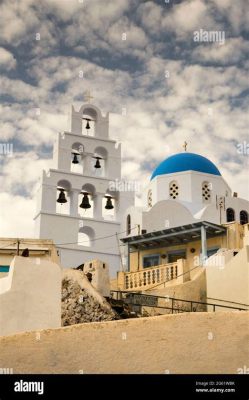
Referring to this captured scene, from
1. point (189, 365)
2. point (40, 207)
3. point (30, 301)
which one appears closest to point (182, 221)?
point (40, 207)

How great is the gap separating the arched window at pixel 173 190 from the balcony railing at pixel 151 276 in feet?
31.7

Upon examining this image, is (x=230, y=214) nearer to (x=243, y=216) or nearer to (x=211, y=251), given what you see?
(x=243, y=216)

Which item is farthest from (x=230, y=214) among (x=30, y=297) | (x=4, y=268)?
(x=30, y=297)

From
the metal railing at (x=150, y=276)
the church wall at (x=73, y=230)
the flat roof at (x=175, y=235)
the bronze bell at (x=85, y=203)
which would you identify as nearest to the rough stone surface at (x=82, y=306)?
the metal railing at (x=150, y=276)

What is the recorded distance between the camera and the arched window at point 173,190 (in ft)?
123

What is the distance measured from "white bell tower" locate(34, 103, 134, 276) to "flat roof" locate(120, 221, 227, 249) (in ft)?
13.1

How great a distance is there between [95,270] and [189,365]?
10362mm

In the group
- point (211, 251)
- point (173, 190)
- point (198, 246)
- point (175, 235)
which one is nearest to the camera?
point (211, 251)

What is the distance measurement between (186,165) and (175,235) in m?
7.95

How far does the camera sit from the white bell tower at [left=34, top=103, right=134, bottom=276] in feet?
120

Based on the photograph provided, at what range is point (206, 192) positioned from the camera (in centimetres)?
3788

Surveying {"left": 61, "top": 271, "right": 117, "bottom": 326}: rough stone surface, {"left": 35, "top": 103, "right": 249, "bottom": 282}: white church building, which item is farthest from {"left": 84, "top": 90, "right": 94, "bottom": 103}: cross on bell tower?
{"left": 61, "top": 271, "right": 117, "bottom": 326}: rough stone surface

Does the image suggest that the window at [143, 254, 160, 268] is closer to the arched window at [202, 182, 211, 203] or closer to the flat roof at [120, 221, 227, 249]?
the flat roof at [120, 221, 227, 249]
